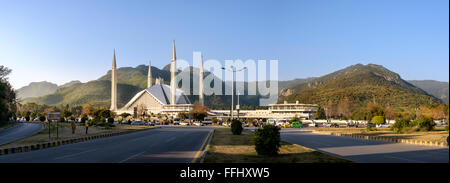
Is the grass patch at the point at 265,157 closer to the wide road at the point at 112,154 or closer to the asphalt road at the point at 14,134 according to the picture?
the wide road at the point at 112,154

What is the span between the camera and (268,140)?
39.9 ft

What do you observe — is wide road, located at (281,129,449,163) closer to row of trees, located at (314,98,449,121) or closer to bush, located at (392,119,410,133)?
bush, located at (392,119,410,133)

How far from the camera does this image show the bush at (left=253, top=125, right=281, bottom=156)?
12211 millimetres

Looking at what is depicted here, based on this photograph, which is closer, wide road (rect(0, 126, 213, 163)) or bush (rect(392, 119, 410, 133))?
wide road (rect(0, 126, 213, 163))

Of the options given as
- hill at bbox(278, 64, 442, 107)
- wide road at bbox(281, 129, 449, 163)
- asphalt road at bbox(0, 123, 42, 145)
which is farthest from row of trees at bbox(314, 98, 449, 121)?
asphalt road at bbox(0, 123, 42, 145)

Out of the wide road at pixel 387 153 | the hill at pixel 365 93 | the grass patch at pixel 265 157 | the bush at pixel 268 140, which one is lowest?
the wide road at pixel 387 153

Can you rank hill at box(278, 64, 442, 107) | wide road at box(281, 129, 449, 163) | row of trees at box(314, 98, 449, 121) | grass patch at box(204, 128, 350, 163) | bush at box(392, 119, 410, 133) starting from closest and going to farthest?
grass patch at box(204, 128, 350, 163)
wide road at box(281, 129, 449, 163)
bush at box(392, 119, 410, 133)
row of trees at box(314, 98, 449, 121)
hill at box(278, 64, 442, 107)


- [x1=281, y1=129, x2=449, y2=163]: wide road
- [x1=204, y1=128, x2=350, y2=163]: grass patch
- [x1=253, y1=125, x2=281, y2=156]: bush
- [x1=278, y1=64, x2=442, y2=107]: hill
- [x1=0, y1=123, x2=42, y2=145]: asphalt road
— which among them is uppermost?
[x1=278, y1=64, x2=442, y2=107]: hill

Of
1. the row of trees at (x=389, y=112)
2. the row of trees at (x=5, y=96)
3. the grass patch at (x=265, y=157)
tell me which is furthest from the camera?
the row of trees at (x=389, y=112)

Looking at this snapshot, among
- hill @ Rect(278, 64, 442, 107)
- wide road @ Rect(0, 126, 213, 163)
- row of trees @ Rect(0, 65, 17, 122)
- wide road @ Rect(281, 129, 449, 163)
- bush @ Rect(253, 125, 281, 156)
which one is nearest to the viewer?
wide road @ Rect(0, 126, 213, 163)

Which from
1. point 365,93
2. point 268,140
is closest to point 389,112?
point 365,93

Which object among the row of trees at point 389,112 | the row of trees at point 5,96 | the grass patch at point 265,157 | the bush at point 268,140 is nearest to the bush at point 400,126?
the row of trees at point 389,112

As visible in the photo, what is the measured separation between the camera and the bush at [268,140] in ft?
40.1
